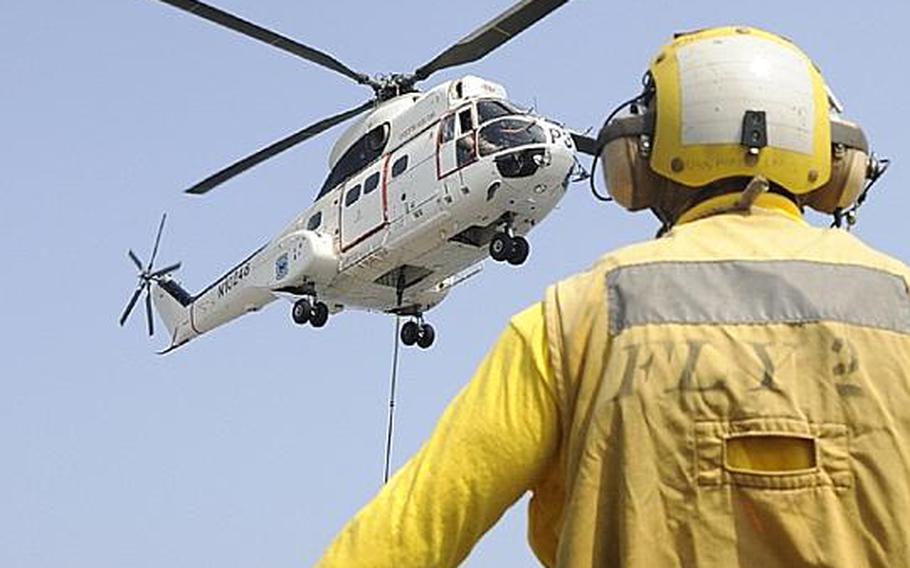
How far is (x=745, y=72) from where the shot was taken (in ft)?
6.59

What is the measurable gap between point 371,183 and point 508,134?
3212 millimetres

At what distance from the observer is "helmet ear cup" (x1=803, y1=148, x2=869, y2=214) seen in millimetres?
2096

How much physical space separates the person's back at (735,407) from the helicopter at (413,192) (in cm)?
1886

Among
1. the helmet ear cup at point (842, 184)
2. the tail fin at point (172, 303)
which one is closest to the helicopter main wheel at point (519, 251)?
Result: the tail fin at point (172, 303)

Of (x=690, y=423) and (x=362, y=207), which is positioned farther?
(x=362, y=207)

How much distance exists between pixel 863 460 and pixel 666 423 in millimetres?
238

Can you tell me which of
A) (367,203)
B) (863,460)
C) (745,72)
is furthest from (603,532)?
→ (367,203)

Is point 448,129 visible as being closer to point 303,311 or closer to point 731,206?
point 303,311

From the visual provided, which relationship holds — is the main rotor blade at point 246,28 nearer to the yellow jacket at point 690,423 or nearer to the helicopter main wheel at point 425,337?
the helicopter main wheel at point 425,337

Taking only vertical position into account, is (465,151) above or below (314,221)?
below

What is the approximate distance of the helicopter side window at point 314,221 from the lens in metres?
25.0

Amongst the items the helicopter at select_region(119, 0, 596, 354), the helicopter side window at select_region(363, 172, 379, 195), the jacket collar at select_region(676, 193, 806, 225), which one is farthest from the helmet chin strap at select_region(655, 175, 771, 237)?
the helicopter side window at select_region(363, 172, 379, 195)

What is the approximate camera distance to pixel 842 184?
6.94ft

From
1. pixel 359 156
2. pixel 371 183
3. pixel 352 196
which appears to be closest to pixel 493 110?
pixel 371 183
